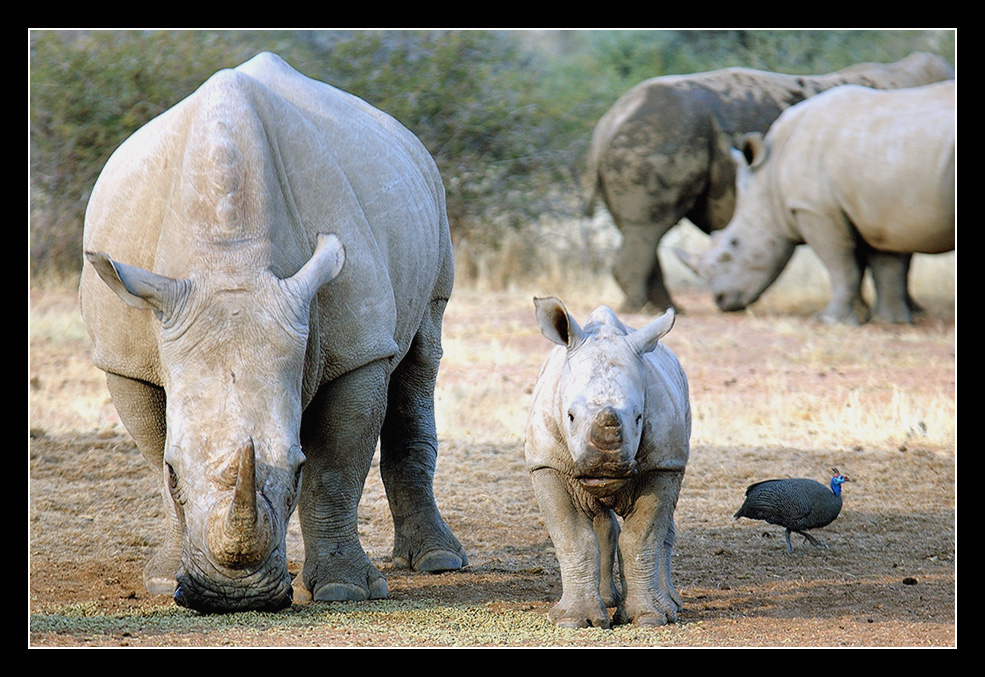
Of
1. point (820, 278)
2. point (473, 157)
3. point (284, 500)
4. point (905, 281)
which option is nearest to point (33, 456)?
point (284, 500)

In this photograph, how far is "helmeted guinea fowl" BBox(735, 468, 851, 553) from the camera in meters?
6.54

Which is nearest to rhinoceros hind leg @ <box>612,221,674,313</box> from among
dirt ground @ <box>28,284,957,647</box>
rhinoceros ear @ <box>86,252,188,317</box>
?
dirt ground @ <box>28,284,957,647</box>

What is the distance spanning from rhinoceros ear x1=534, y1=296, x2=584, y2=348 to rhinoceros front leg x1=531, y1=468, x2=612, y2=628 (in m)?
0.51

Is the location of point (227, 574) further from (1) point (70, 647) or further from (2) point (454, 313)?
(2) point (454, 313)

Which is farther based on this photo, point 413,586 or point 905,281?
point 905,281

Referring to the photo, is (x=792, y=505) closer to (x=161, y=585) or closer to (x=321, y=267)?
(x=321, y=267)

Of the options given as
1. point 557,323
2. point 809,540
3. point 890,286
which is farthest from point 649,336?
point 890,286

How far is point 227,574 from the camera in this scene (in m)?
4.35

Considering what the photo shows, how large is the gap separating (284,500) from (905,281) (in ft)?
36.7

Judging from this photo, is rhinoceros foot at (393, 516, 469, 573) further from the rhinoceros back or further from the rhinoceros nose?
the rhinoceros nose

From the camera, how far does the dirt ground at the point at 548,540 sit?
4785 mm

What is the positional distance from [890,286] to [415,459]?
29.0 ft

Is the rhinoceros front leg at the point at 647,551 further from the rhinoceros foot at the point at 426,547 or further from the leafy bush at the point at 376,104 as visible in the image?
the leafy bush at the point at 376,104

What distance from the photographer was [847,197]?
1366 cm
